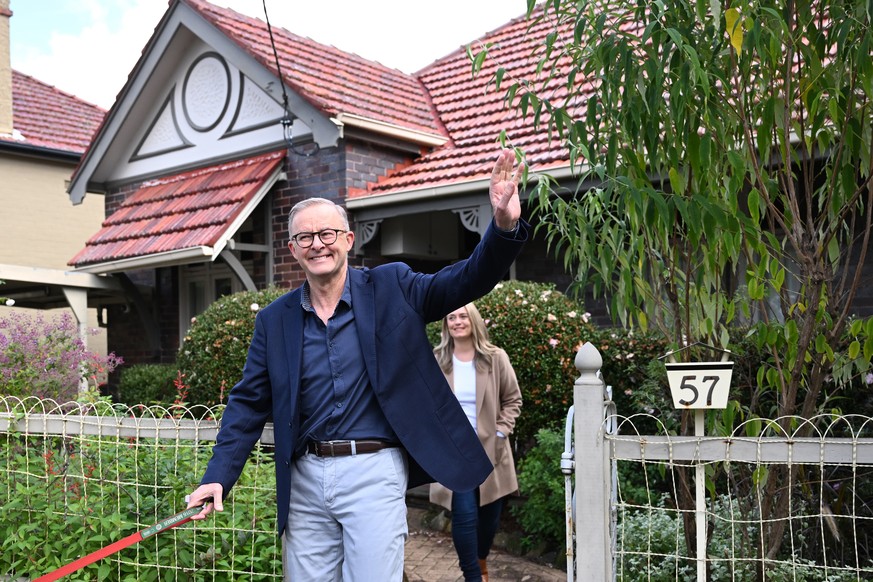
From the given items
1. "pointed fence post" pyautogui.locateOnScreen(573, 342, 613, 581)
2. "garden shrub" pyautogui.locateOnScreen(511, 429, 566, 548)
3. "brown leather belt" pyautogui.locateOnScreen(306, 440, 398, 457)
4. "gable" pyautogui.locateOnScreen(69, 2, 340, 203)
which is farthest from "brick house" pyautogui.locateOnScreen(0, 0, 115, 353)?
"pointed fence post" pyautogui.locateOnScreen(573, 342, 613, 581)

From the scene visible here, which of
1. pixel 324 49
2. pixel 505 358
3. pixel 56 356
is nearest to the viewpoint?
pixel 505 358

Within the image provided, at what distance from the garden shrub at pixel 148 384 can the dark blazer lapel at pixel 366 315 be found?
790cm

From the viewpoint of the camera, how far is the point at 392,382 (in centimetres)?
323

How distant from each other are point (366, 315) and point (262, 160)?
8.49 meters

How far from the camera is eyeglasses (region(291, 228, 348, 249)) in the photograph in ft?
10.6

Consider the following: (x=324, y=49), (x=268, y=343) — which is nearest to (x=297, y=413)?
(x=268, y=343)

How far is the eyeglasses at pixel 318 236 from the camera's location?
324 cm

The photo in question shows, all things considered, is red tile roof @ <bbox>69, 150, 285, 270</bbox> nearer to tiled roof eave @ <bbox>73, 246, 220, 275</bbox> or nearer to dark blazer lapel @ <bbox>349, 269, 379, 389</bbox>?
tiled roof eave @ <bbox>73, 246, 220, 275</bbox>

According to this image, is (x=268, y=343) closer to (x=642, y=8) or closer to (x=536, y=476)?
(x=642, y=8)

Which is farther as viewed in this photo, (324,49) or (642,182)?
(324,49)

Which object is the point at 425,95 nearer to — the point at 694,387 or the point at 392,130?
the point at 392,130

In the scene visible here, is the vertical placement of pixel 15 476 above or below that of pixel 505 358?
below

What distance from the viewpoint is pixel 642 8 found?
3.91 metres

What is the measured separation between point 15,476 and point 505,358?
9.57 ft
